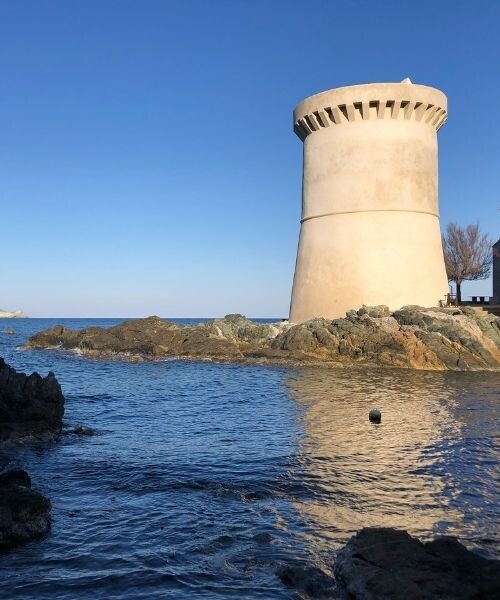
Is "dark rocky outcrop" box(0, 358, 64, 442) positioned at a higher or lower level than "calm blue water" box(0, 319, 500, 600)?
higher

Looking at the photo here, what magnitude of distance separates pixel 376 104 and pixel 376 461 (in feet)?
64.0

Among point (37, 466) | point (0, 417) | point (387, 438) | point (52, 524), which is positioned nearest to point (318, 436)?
point (387, 438)

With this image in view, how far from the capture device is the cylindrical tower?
78.3 ft

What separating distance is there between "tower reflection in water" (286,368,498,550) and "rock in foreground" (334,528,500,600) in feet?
2.74

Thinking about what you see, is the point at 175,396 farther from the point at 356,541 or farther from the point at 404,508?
the point at 356,541

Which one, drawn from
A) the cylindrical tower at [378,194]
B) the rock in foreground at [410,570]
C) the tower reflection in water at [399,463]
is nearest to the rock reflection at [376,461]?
the tower reflection in water at [399,463]

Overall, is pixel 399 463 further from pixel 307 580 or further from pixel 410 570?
pixel 410 570

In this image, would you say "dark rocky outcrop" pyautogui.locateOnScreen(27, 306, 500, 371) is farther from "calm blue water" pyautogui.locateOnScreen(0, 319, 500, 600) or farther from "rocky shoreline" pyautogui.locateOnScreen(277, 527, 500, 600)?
"rocky shoreline" pyautogui.locateOnScreen(277, 527, 500, 600)

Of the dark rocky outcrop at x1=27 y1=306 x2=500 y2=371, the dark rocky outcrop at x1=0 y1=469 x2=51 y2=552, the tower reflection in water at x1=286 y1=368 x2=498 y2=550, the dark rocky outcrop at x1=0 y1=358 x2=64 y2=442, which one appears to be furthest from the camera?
the dark rocky outcrop at x1=27 y1=306 x2=500 y2=371

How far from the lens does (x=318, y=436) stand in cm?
936

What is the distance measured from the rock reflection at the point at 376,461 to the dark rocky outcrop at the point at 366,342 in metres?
5.47

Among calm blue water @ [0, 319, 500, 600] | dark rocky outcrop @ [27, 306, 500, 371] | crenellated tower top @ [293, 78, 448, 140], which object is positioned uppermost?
crenellated tower top @ [293, 78, 448, 140]

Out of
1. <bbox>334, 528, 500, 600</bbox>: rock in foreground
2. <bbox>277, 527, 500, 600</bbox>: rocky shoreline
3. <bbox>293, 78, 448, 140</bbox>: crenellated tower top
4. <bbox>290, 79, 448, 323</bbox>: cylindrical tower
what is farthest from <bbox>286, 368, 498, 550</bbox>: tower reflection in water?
<bbox>293, 78, 448, 140</bbox>: crenellated tower top

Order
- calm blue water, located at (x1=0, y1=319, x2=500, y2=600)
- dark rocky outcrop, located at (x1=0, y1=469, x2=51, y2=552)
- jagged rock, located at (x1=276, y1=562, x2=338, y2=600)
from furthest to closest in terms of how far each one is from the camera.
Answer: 1. dark rocky outcrop, located at (x1=0, y1=469, x2=51, y2=552)
2. calm blue water, located at (x1=0, y1=319, x2=500, y2=600)
3. jagged rock, located at (x1=276, y1=562, x2=338, y2=600)
